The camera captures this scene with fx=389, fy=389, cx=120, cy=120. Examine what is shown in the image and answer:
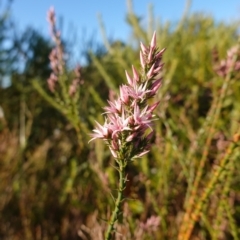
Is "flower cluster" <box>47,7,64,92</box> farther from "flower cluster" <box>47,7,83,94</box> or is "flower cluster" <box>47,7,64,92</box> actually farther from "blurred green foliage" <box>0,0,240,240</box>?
"blurred green foliage" <box>0,0,240,240</box>

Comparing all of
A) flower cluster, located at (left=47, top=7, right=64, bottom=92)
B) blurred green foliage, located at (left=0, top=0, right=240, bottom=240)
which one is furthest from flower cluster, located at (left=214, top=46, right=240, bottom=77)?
flower cluster, located at (left=47, top=7, right=64, bottom=92)

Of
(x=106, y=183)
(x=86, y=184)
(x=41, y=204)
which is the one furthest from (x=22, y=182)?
(x=106, y=183)

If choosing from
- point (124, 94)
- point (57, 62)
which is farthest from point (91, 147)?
point (124, 94)

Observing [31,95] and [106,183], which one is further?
[31,95]

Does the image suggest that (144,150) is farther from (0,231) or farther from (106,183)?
(0,231)

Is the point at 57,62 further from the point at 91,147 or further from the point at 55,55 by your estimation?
the point at 91,147

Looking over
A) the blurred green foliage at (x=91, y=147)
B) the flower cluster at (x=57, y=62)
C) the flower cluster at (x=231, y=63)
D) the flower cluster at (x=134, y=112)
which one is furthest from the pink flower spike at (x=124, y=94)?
the blurred green foliage at (x=91, y=147)

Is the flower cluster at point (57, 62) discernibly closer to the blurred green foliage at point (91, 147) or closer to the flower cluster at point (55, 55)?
the flower cluster at point (55, 55)

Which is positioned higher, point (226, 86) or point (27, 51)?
point (27, 51)

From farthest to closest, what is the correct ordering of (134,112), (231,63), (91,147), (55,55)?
(91,147) < (55,55) < (231,63) < (134,112)
